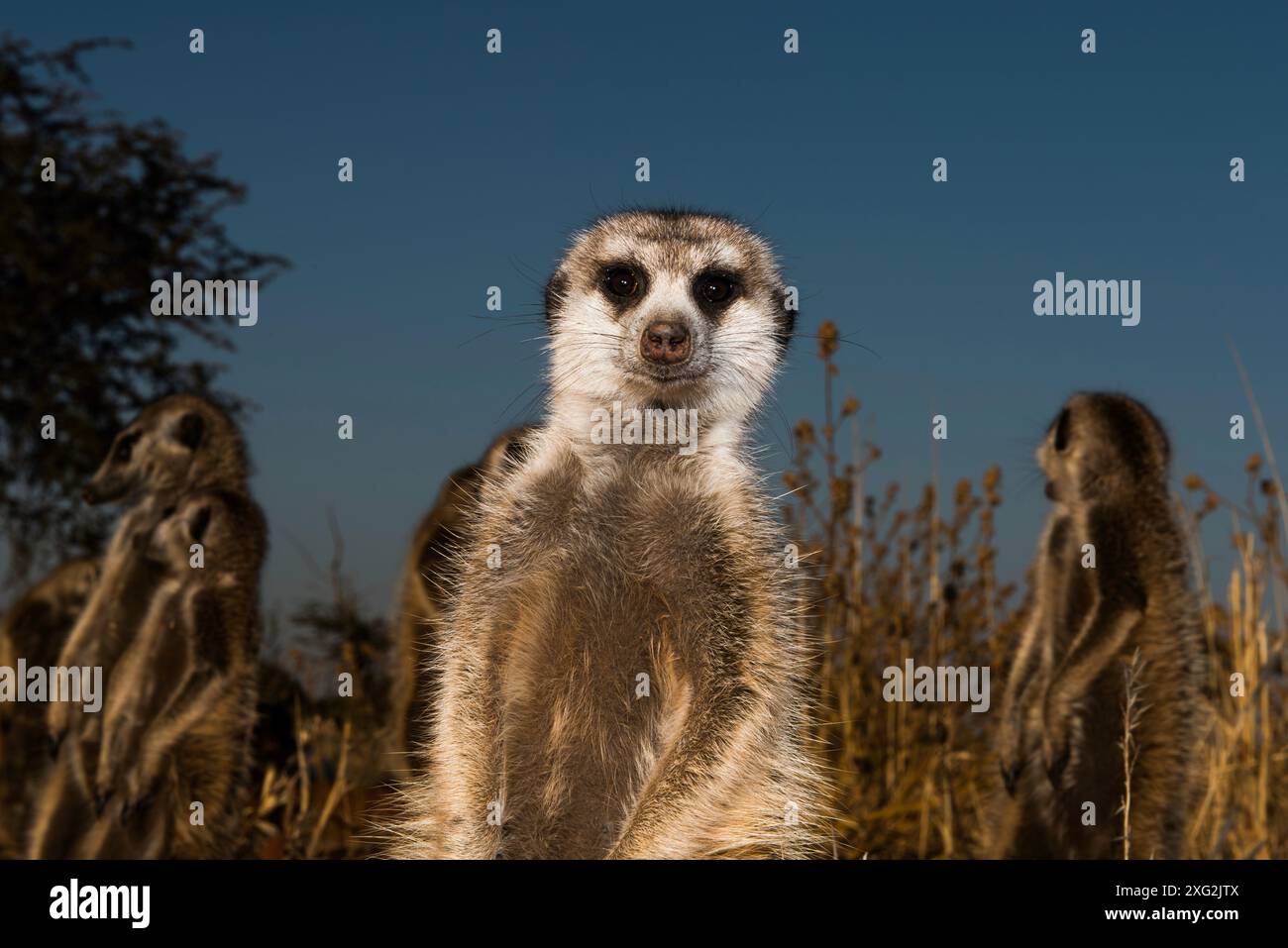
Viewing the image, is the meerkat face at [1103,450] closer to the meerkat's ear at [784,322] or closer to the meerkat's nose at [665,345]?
the meerkat's ear at [784,322]

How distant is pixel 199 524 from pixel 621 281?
3087 millimetres

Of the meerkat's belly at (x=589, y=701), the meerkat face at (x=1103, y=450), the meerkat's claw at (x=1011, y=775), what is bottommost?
the meerkat's claw at (x=1011, y=775)

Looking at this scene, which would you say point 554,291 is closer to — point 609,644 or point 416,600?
Result: point 609,644

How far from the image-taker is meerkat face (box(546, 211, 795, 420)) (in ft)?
11.9

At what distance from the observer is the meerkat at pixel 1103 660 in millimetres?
5410

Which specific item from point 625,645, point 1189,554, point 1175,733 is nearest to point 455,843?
point 625,645

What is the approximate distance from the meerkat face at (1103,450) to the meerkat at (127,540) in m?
4.01

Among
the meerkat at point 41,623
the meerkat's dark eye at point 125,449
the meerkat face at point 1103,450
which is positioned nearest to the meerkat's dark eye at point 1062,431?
the meerkat face at point 1103,450

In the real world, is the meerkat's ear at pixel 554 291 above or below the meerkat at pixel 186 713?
above

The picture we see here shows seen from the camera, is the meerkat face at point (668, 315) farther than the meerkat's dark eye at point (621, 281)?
No

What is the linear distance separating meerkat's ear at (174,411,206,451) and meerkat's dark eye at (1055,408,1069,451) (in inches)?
166

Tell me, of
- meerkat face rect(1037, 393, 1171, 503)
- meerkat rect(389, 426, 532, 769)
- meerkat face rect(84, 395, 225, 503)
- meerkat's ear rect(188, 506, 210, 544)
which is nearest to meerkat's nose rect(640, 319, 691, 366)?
meerkat rect(389, 426, 532, 769)

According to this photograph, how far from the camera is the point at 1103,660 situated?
18.2 ft

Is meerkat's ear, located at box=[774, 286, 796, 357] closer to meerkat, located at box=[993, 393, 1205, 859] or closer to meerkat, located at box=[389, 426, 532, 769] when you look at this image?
meerkat, located at box=[389, 426, 532, 769]
